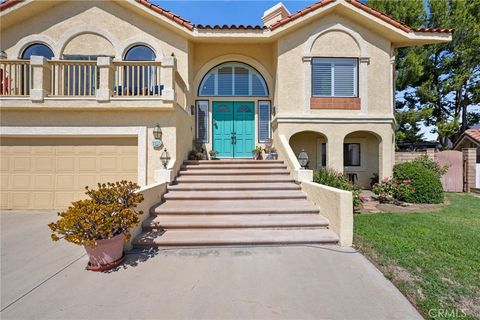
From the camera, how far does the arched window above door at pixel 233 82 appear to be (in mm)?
9891

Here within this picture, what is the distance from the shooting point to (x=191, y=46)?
9312mm

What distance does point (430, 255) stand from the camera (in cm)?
404

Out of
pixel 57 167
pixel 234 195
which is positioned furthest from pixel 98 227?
pixel 57 167

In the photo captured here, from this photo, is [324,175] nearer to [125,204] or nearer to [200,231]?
[200,231]

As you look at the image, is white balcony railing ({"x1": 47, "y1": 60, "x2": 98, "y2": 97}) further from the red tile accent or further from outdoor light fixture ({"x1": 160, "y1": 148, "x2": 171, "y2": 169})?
the red tile accent

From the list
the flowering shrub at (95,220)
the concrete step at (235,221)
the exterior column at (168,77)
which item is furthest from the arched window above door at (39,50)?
the concrete step at (235,221)

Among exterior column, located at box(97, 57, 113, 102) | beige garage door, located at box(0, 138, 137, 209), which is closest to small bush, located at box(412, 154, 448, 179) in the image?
beige garage door, located at box(0, 138, 137, 209)

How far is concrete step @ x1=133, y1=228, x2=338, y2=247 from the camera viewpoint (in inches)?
180

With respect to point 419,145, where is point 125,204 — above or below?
below

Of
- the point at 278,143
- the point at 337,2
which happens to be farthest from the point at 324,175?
the point at 337,2

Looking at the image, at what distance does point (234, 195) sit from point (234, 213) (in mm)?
790

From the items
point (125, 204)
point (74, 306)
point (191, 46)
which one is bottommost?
point (74, 306)

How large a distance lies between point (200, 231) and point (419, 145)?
21.5 m

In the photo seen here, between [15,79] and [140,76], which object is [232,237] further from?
[15,79]
